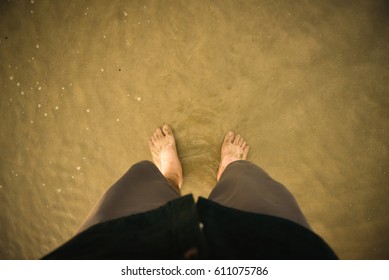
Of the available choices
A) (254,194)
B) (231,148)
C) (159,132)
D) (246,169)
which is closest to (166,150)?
(159,132)

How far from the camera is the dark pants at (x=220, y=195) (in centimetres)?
72

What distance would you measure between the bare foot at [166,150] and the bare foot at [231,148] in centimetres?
26

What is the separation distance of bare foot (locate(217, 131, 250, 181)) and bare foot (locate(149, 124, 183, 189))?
10.2 inches

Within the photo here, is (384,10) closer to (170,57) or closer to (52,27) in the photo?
(170,57)

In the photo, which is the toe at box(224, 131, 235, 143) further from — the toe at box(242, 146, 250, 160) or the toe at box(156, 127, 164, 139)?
the toe at box(156, 127, 164, 139)

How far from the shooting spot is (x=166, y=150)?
147 cm

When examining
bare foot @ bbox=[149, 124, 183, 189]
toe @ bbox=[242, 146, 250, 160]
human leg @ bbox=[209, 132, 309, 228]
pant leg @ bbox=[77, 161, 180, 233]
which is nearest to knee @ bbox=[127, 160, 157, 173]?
pant leg @ bbox=[77, 161, 180, 233]

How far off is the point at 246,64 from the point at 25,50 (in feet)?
4.21

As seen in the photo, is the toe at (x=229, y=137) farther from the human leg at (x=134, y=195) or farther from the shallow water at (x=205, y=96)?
the human leg at (x=134, y=195)

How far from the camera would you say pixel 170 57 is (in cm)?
140

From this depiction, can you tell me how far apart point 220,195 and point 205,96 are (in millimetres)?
725

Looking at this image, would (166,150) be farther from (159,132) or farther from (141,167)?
(141,167)

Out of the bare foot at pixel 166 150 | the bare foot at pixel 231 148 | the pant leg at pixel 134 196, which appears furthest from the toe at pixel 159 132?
the pant leg at pixel 134 196

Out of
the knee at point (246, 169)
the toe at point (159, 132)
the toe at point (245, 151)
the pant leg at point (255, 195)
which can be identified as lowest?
the pant leg at point (255, 195)
